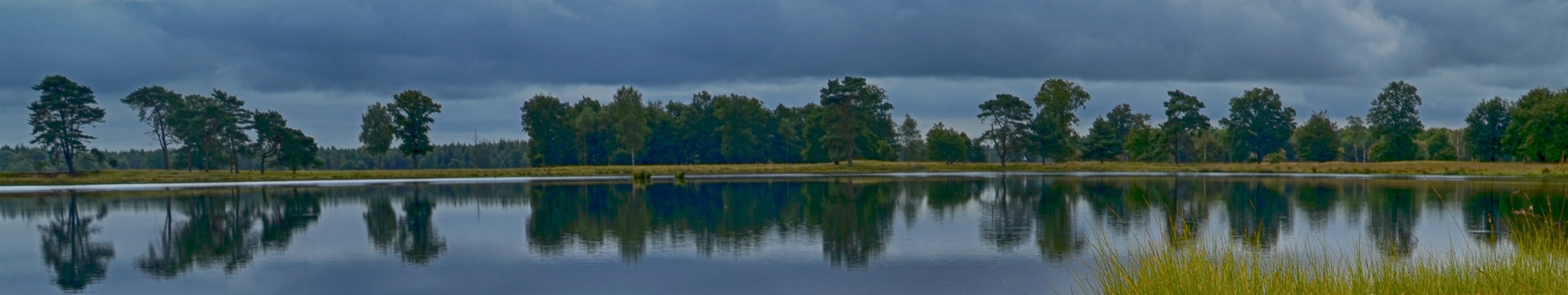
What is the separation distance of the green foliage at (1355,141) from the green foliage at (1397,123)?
5007mm

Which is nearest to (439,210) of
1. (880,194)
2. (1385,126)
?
(880,194)

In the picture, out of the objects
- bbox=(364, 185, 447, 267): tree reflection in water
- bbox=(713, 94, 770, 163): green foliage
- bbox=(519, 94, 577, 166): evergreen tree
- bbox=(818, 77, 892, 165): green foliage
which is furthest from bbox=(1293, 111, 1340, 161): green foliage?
bbox=(364, 185, 447, 267): tree reflection in water

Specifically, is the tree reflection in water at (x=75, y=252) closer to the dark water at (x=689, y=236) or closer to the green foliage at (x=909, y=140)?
the dark water at (x=689, y=236)

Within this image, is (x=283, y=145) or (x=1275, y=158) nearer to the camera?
(x=283, y=145)

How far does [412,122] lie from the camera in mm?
99875

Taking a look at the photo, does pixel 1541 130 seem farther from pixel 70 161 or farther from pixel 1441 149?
pixel 70 161

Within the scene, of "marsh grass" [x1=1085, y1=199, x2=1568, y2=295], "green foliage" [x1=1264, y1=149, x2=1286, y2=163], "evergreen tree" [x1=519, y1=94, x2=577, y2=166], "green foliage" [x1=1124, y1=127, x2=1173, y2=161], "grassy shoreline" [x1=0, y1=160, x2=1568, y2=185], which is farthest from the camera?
"evergreen tree" [x1=519, y1=94, x2=577, y2=166]

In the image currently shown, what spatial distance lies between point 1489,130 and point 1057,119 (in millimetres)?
36599

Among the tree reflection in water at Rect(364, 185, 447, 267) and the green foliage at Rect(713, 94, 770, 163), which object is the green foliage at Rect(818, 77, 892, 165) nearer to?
the green foliage at Rect(713, 94, 770, 163)

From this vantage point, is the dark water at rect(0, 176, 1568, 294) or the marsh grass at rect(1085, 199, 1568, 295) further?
the dark water at rect(0, 176, 1568, 294)

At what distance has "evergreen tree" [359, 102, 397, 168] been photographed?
348ft

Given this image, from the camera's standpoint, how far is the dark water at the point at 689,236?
17.1 m

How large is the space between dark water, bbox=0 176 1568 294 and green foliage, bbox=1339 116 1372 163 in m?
81.7

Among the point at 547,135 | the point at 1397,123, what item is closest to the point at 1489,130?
the point at 1397,123
